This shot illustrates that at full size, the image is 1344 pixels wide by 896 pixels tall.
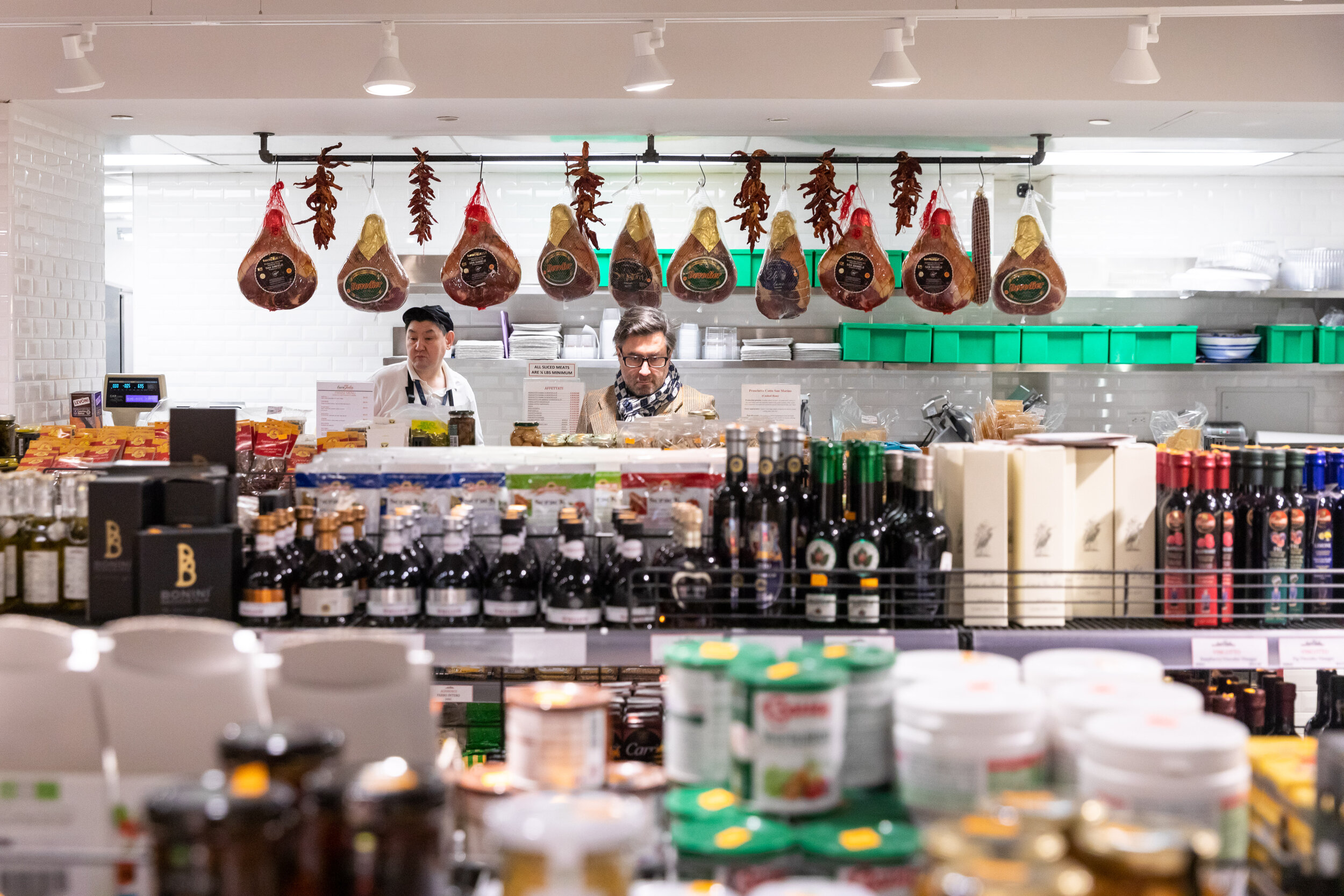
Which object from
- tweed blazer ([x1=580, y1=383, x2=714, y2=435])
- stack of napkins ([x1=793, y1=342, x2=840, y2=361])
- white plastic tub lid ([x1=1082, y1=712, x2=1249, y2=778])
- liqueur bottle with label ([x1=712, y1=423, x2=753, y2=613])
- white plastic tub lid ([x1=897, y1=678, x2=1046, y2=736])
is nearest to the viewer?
white plastic tub lid ([x1=1082, y1=712, x2=1249, y2=778])

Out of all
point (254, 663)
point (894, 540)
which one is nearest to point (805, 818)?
point (254, 663)

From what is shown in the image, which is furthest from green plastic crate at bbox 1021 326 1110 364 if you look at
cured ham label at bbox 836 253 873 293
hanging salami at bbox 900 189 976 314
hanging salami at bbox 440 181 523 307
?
hanging salami at bbox 440 181 523 307

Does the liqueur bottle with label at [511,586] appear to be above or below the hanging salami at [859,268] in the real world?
below

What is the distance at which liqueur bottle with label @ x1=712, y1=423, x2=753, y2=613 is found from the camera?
2.38 metres

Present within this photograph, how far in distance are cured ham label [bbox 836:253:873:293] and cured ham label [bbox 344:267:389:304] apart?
2039 mm

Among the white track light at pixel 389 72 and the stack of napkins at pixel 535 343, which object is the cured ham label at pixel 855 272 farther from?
the stack of napkins at pixel 535 343

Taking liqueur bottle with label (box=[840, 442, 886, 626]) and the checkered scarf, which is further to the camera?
the checkered scarf

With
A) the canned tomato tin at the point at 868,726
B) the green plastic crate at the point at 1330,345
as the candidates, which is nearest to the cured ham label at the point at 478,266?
the canned tomato tin at the point at 868,726

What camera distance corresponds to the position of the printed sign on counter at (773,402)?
4.33 m

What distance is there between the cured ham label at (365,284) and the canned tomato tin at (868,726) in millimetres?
3944

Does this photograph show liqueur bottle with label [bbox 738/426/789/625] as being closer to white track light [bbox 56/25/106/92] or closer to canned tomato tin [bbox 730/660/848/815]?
canned tomato tin [bbox 730/660/848/815]

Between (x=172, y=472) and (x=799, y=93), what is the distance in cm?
333

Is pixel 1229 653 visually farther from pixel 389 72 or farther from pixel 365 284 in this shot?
pixel 365 284

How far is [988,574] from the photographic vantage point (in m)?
2.42
